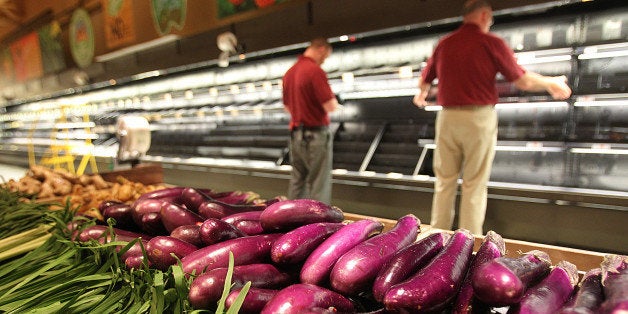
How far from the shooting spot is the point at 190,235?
1.23 meters

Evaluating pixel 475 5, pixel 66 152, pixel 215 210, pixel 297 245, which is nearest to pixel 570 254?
pixel 297 245

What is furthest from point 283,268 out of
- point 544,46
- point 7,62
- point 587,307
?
point 7,62

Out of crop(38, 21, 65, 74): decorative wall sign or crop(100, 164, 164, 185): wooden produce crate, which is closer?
crop(100, 164, 164, 185): wooden produce crate

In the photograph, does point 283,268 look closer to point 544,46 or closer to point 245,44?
point 544,46

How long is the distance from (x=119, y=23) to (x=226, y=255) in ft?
23.3

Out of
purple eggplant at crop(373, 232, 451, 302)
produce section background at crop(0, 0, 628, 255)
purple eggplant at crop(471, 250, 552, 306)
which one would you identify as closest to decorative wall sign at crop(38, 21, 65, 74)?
produce section background at crop(0, 0, 628, 255)

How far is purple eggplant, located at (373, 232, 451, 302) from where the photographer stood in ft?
2.84

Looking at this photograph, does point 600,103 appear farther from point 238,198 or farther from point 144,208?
point 144,208

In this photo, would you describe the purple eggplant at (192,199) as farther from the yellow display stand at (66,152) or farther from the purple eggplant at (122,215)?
the yellow display stand at (66,152)

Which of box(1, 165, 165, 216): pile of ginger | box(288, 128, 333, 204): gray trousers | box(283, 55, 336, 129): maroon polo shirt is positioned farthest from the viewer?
box(288, 128, 333, 204): gray trousers

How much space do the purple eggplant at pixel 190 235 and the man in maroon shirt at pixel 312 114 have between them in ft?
9.39

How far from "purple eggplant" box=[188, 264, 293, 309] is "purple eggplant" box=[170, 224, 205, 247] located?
0.26 metres

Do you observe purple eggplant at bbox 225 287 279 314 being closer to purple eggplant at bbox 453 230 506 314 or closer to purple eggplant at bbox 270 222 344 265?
purple eggplant at bbox 270 222 344 265

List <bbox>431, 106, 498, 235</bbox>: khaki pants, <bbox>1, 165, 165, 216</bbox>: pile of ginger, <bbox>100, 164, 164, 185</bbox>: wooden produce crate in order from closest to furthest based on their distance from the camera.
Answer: <bbox>1, 165, 165, 216</bbox>: pile of ginger
<bbox>431, 106, 498, 235</bbox>: khaki pants
<bbox>100, 164, 164, 185</bbox>: wooden produce crate
